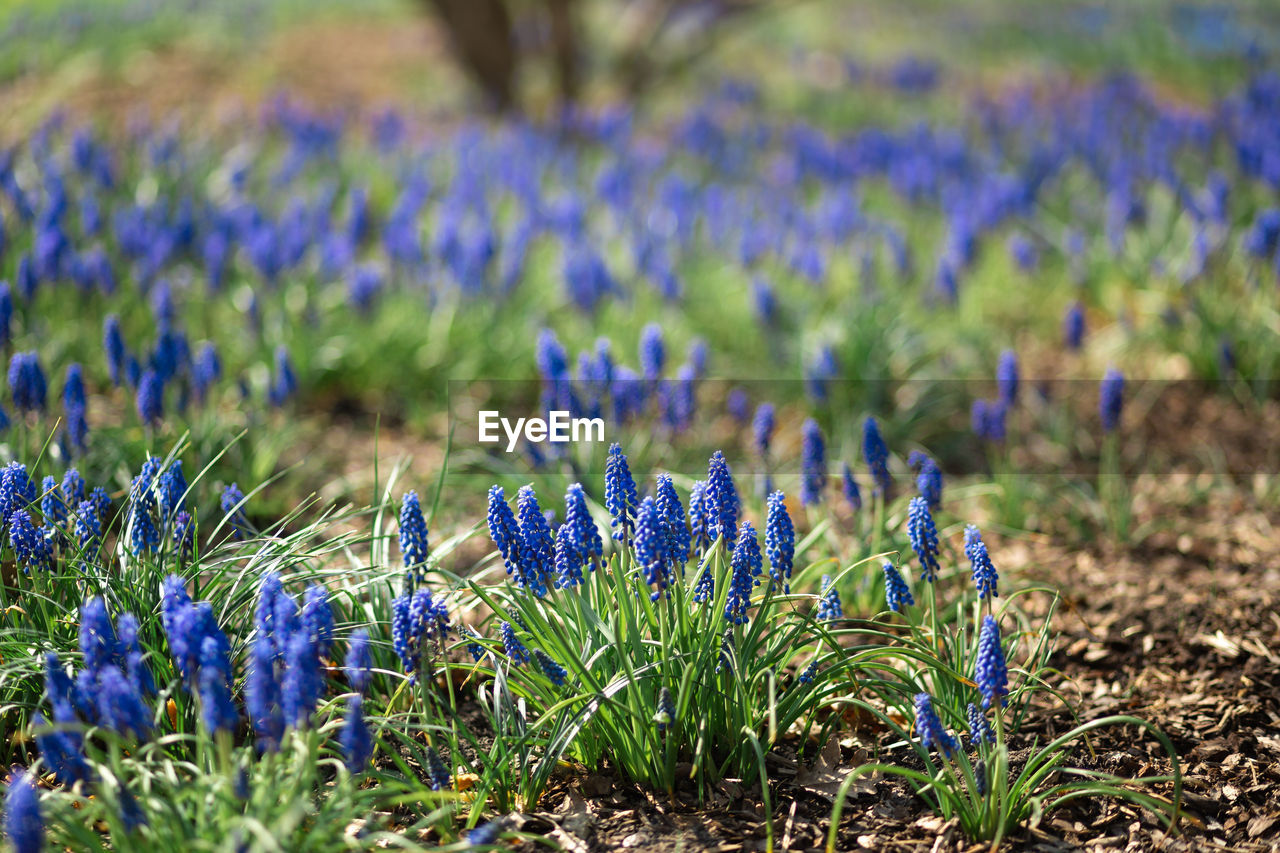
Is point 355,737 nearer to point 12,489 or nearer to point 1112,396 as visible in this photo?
point 12,489

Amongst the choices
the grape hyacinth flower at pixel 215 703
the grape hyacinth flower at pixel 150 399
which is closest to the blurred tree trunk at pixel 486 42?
the grape hyacinth flower at pixel 150 399

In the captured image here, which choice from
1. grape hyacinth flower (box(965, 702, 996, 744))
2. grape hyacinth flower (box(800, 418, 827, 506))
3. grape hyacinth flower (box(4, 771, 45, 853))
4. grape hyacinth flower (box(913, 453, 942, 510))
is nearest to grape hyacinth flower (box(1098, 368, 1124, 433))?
grape hyacinth flower (box(913, 453, 942, 510))

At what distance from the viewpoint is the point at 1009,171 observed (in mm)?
9922

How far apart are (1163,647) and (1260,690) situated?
374 millimetres

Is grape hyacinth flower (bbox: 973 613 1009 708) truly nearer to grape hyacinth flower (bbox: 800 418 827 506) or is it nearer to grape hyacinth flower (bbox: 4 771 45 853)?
grape hyacinth flower (bbox: 800 418 827 506)

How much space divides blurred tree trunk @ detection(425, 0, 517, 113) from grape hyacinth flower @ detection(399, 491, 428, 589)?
12.6 m

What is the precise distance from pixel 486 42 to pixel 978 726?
13145mm

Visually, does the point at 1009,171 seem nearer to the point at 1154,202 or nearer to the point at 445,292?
the point at 1154,202

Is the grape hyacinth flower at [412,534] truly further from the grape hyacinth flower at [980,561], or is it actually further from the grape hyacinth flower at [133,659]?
the grape hyacinth flower at [980,561]

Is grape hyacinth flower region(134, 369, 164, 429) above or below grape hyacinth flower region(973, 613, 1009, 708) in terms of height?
above

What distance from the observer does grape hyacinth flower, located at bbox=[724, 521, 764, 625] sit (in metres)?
2.76

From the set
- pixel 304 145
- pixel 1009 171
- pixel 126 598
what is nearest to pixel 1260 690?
pixel 126 598

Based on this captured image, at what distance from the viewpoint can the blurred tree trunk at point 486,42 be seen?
45.7ft

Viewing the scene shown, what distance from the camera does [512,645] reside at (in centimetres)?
292
